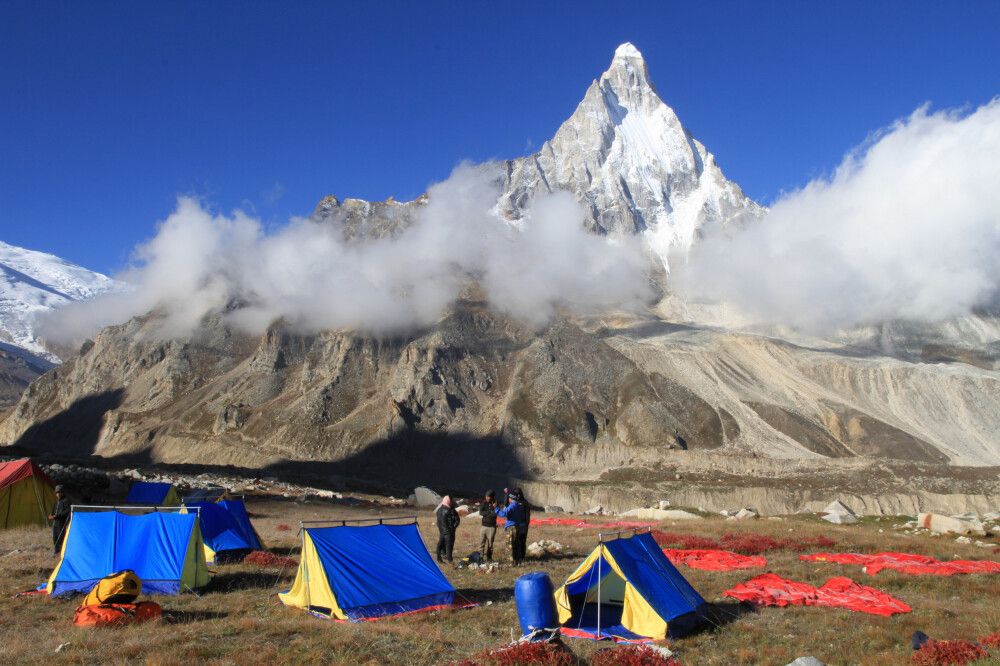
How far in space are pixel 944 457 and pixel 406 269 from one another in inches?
5244

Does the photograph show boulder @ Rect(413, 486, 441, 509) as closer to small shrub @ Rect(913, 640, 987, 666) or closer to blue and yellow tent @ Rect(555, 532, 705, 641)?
blue and yellow tent @ Rect(555, 532, 705, 641)

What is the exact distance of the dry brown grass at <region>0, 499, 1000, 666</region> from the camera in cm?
1095

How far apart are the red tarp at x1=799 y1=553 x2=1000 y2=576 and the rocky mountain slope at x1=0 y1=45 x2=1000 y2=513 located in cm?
6930

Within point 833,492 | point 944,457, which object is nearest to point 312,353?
point 833,492

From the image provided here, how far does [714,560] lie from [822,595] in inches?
260

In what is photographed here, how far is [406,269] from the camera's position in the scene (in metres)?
191

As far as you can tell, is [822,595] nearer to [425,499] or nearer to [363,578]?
[363,578]

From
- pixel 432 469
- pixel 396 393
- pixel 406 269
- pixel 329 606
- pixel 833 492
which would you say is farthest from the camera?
pixel 406 269

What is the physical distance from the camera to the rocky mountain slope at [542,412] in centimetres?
10969

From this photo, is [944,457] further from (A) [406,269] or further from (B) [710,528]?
(A) [406,269]

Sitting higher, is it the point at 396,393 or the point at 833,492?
the point at 396,393

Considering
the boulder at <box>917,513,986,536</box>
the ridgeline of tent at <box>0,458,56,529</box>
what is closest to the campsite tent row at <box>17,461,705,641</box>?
the ridgeline of tent at <box>0,458,56,529</box>

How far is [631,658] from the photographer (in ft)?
35.0

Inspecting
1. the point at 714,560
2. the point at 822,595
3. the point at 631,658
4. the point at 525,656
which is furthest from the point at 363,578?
the point at 714,560
